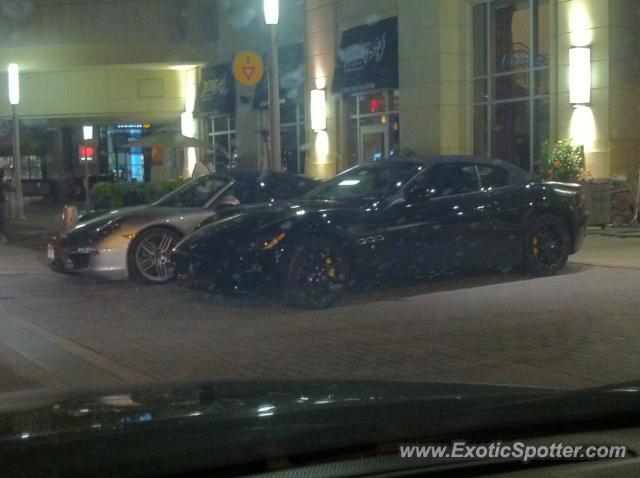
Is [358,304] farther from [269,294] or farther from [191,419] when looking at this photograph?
[191,419]

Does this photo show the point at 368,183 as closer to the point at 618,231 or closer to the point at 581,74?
the point at 618,231

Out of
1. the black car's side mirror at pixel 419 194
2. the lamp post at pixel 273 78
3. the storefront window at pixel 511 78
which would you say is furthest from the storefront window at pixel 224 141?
the black car's side mirror at pixel 419 194

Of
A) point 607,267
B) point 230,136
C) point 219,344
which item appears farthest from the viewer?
point 230,136

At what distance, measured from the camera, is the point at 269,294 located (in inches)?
419

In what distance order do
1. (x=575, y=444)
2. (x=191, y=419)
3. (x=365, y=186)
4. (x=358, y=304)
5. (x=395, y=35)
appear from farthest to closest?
(x=395, y=35), (x=365, y=186), (x=358, y=304), (x=191, y=419), (x=575, y=444)

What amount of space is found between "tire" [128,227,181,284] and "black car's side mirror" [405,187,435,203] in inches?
126

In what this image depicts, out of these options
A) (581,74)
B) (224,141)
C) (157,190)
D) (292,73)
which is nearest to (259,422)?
(581,74)

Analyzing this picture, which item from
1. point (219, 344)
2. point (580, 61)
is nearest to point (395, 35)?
point (580, 61)

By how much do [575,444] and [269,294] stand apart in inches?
331

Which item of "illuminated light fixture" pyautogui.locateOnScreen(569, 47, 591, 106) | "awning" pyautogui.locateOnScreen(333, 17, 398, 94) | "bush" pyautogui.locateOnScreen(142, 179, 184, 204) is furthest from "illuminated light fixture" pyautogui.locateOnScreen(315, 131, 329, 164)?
"illuminated light fixture" pyautogui.locateOnScreen(569, 47, 591, 106)

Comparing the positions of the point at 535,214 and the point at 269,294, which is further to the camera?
the point at 535,214

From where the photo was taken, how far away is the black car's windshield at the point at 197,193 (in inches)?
518

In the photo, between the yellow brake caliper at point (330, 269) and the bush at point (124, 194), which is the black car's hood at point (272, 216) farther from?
the bush at point (124, 194)

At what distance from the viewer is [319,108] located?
1034 inches
